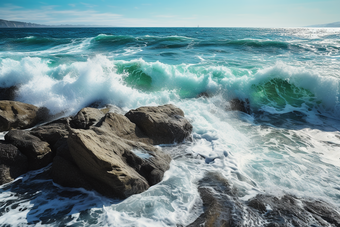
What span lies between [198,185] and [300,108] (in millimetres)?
6738

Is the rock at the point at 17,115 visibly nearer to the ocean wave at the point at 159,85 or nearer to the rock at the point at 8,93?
the ocean wave at the point at 159,85

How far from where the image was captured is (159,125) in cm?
527

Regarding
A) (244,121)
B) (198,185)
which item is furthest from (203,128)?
(198,185)

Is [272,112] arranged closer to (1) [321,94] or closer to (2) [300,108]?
(2) [300,108]

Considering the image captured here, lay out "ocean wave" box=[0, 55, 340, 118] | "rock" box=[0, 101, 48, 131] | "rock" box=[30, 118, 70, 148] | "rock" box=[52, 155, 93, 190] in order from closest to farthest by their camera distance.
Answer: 1. "rock" box=[52, 155, 93, 190]
2. "rock" box=[30, 118, 70, 148]
3. "rock" box=[0, 101, 48, 131]
4. "ocean wave" box=[0, 55, 340, 118]

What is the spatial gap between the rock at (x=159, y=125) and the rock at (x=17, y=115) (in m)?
2.94

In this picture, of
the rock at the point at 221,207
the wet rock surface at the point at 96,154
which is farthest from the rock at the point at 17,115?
the rock at the point at 221,207

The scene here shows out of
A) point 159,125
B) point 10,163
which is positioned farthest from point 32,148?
point 159,125

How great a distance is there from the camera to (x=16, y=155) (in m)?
3.97

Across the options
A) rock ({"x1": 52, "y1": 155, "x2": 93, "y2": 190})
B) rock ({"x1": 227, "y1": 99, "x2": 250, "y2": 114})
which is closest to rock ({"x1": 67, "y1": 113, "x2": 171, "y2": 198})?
rock ({"x1": 52, "y1": 155, "x2": 93, "y2": 190})

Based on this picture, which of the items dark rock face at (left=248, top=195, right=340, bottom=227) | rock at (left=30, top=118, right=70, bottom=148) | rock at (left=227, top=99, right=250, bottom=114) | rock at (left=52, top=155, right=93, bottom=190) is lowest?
rock at (left=227, top=99, right=250, bottom=114)

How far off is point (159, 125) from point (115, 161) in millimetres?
2014

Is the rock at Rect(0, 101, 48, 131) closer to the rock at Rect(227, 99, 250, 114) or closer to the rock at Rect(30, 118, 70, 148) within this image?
the rock at Rect(30, 118, 70, 148)

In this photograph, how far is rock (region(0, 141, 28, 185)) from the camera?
3.82 meters
